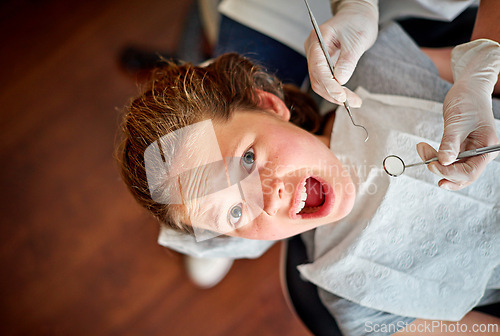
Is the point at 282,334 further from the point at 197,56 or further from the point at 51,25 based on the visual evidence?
the point at 51,25

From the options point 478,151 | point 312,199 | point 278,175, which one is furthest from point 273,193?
point 478,151

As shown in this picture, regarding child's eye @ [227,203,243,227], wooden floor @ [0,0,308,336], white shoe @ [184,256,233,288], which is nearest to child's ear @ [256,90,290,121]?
child's eye @ [227,203,243,227]

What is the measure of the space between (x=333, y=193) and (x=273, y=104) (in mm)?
262

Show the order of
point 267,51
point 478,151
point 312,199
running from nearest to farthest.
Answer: point 478,151 → point 312,199 → point 267,51

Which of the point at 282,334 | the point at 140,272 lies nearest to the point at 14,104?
the point at 140,272

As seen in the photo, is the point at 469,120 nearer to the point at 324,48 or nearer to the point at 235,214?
the point at 324,48

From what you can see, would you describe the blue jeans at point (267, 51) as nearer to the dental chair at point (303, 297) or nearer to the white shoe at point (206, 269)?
the dental chair at point (303, 297)

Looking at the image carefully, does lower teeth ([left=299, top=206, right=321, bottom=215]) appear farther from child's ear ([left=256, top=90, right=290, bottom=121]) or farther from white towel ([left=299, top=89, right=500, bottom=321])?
child's ear ([left=256, top=90, right=290, bottom=121])

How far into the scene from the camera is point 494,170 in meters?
0.75

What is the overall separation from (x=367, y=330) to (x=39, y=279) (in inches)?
52.1

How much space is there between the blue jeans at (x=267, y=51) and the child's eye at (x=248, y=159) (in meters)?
0.46

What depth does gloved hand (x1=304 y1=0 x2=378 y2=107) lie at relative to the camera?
0.70 meters

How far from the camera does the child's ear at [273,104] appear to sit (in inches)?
34.3

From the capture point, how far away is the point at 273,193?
75 centimetres
